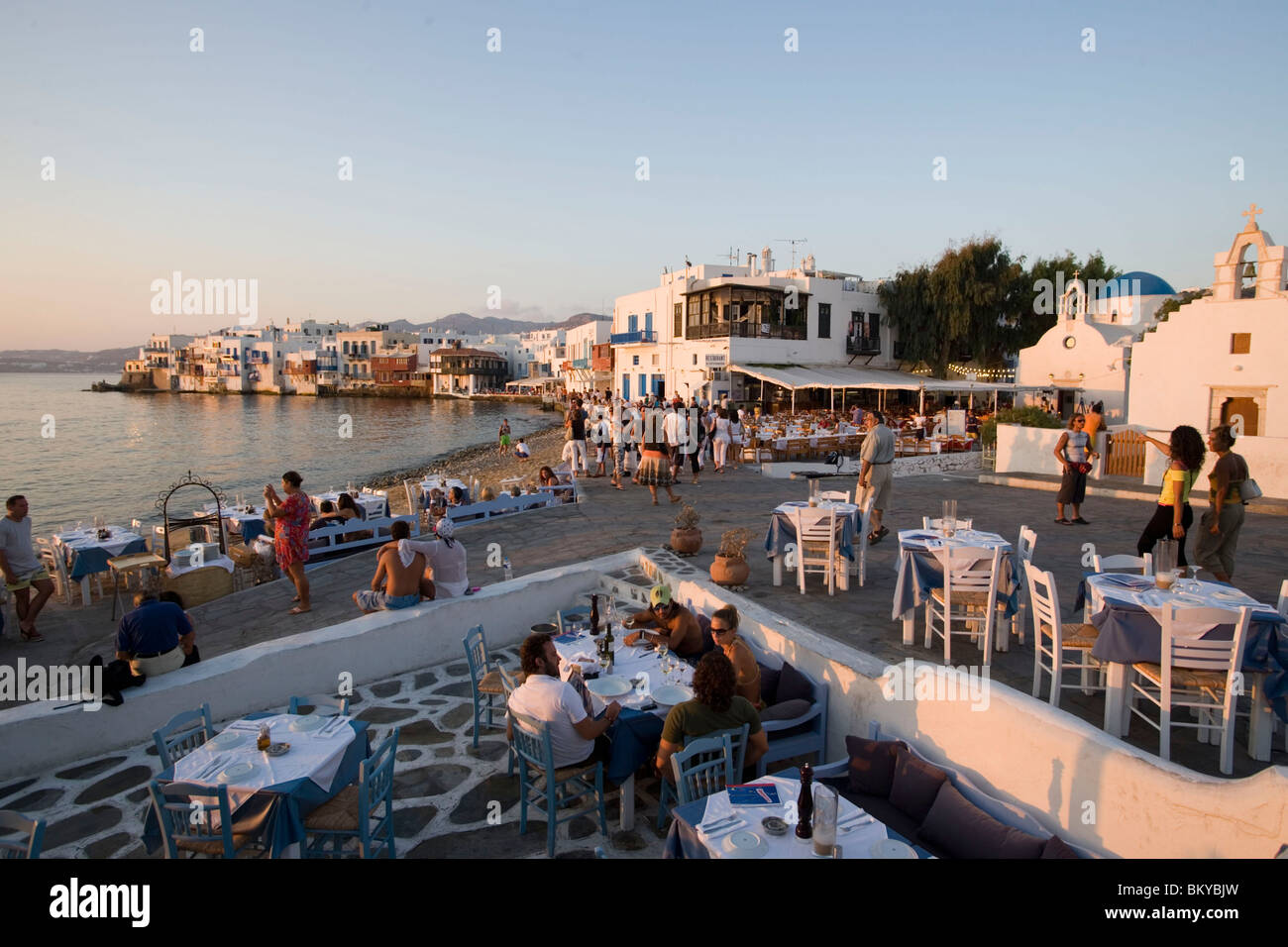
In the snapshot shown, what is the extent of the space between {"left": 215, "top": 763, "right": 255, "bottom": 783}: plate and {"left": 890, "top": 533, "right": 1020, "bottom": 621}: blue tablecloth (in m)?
4.52

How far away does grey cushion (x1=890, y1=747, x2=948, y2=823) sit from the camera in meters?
3.46

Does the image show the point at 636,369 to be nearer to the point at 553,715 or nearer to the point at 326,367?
the point at 553,715

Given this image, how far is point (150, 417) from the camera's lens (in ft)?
224

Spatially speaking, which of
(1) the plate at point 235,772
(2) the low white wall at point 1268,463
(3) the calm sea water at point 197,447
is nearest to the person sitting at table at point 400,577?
(1) the plate at point 235,772

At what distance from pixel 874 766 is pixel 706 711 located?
2.92 ft

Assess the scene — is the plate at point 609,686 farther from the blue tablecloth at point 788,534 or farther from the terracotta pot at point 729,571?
the blue tablecloth at point 788,534

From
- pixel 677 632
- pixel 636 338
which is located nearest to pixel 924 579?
pixel 677 632

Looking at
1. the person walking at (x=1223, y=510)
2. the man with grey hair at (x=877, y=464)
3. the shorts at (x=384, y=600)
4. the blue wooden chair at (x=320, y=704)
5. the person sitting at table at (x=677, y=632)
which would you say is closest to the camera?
the blue wooden chair at (x=320, y=704)

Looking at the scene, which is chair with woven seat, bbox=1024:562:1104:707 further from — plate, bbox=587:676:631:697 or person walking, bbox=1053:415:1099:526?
person walking, bbox=1053:415:1099:526

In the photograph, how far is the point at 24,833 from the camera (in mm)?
3055

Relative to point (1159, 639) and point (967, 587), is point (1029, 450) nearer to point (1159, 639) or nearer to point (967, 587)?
point (967, 587)

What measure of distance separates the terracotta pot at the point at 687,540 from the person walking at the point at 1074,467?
511 cm

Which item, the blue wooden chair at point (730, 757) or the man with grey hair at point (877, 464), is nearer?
the blue wooden chair at point (730, 757)

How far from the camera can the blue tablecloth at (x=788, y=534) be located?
6891 mm
